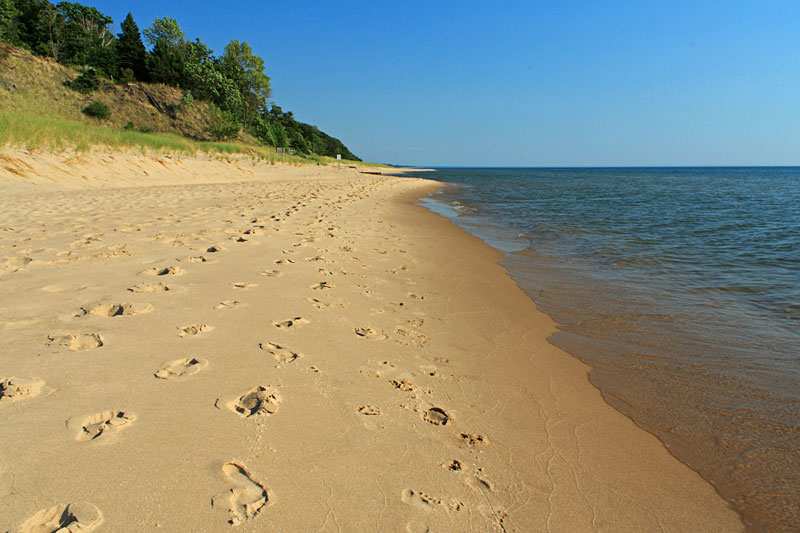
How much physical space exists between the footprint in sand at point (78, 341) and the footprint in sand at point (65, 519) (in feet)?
4.71

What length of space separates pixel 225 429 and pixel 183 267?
120 inches

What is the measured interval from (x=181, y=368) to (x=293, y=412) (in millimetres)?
832

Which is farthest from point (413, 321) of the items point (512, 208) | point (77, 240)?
point (512, 208)

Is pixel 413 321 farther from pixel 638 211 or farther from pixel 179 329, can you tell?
pixel 638 211

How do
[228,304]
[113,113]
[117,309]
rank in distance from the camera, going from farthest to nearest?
[113,113] < [228,304] < [117,309]

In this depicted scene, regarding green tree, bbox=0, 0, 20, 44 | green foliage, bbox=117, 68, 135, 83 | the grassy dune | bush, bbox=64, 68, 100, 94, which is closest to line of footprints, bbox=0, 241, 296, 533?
the grassy dune

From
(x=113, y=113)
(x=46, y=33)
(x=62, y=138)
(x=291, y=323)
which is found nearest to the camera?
(x=291, y=323)

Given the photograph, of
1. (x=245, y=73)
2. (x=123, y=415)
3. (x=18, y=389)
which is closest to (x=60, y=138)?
(x=18, y=389)

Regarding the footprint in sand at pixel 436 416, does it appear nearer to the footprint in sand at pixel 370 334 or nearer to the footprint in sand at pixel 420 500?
the footprint in sand at pixel 420 500

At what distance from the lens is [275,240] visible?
20.9ft

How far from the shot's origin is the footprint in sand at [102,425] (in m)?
1.84

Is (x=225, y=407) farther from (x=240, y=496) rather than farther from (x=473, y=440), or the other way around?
(x=473, y=440)

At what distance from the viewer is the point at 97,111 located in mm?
33031

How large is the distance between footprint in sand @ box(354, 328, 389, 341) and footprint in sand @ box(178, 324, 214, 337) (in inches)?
44.0
